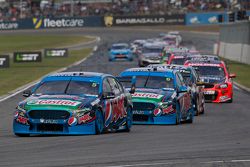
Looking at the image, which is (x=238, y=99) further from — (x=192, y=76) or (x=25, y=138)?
(x=25, y=138)

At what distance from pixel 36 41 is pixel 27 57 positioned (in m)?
45.5

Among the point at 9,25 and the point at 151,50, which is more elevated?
the point at 151,50

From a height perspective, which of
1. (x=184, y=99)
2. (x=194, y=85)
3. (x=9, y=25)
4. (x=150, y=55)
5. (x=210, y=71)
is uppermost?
(x=184, y=99)

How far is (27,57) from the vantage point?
65938mm

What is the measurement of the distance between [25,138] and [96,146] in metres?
2.22

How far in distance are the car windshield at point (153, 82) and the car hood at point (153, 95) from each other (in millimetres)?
439

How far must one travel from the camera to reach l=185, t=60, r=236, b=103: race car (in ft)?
97.3

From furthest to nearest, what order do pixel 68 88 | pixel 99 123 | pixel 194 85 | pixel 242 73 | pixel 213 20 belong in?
pixel 213 20 < pixel 242 73 < pixel 194 85 < pixel 68 88 < pixel 99 123

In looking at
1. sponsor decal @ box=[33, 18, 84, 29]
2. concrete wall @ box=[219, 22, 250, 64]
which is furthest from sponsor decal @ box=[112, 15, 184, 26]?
A: concrete wall @ box=[219, 22, 250, 64]

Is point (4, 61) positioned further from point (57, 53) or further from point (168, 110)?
point (168, 110)

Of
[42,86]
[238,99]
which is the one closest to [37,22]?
[238,99]

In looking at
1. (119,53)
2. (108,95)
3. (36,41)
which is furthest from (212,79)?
(36,41)

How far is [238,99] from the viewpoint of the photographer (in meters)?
31.8

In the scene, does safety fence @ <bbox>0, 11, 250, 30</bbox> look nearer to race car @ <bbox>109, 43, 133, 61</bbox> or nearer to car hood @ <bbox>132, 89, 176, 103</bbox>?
race car @ <bbox>109, 43, 133, 61</bbox>
